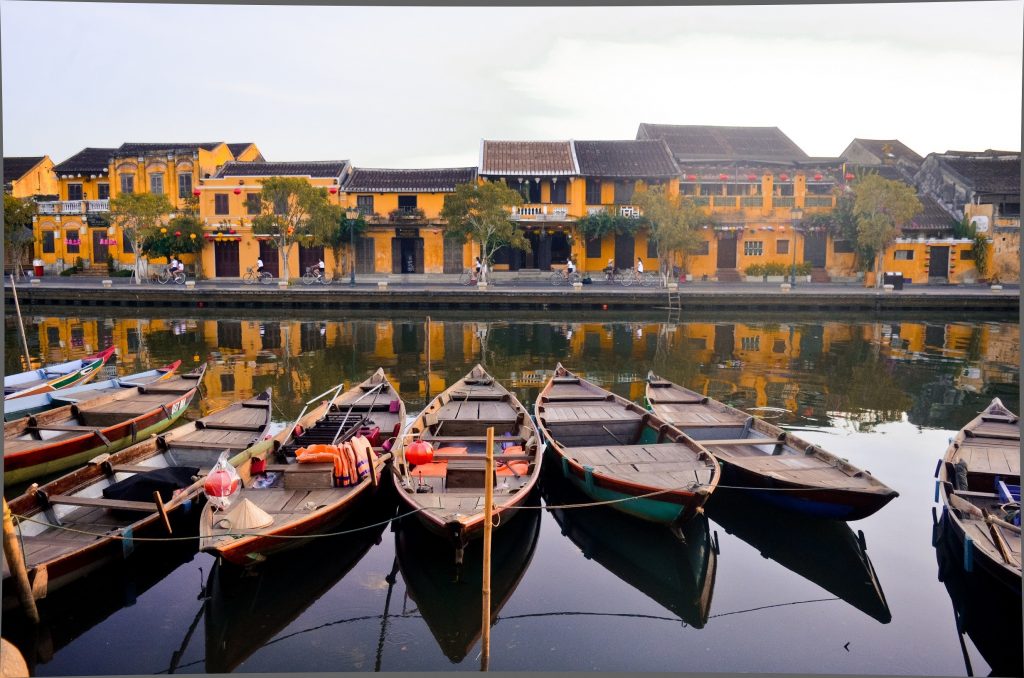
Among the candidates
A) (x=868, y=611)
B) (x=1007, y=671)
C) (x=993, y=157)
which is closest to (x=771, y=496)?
(x=868, y=611)

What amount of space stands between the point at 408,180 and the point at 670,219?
12.4 meters

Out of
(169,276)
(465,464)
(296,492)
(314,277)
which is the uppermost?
(169,276)

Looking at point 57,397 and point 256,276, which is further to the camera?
point 256,276

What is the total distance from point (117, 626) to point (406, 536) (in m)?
2.78

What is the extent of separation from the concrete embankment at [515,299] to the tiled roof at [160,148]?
30.4 feet

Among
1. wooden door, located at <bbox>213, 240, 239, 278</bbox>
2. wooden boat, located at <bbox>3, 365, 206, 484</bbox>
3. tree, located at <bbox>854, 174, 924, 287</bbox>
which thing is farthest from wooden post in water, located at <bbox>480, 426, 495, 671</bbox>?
wooden door, located at <bbox>213, 240, 239, 278</bbox>

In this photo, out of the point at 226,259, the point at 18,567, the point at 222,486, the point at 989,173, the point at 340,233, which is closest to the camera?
the point at 18,567

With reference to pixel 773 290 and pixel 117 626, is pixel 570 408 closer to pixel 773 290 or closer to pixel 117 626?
pixel 117 626

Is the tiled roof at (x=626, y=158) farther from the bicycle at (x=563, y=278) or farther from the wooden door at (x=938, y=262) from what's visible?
the wooden door at (x=938, y=262)

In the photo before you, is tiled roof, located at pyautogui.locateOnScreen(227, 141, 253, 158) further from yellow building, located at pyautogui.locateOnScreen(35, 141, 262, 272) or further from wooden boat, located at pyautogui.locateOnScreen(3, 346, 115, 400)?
wooden boat, located at pyautogui.locateOnScreen(3, 346, 115, 400)

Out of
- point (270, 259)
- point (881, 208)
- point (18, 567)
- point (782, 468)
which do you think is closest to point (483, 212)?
point (270, 259)

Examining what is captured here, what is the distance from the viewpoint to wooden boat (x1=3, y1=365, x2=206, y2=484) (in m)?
9.58

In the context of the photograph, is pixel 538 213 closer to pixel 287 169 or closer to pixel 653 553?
pixel 287 169

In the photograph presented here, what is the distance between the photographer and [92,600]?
6.77 meters
